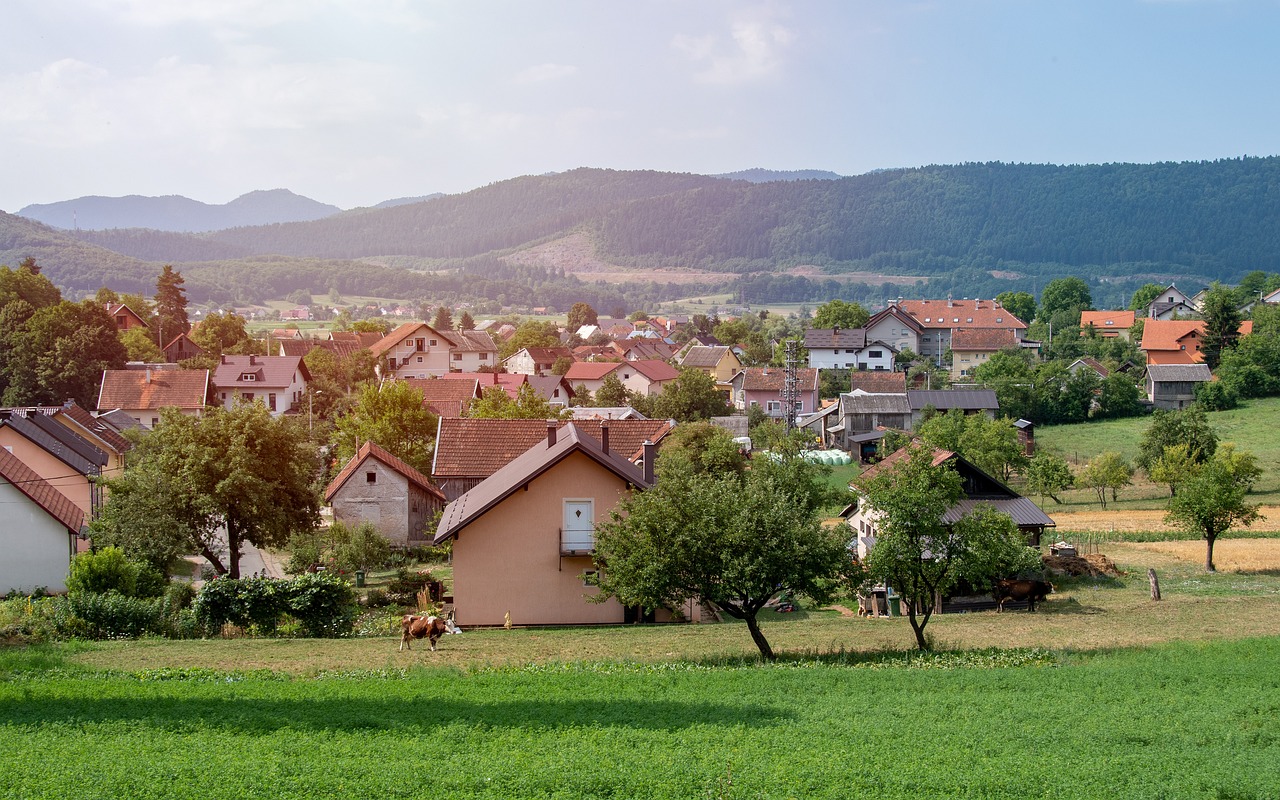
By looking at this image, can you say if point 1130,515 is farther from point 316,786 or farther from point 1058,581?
point 316,786

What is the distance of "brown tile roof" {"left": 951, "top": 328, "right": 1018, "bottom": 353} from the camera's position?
110 m

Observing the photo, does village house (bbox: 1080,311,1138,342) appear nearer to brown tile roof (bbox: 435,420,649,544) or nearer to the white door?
brown tile roof (bbox: 435,420,649,544)

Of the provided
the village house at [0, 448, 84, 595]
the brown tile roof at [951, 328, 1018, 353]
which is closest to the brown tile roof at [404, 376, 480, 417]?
the village house at [0, 448, 84, 595]

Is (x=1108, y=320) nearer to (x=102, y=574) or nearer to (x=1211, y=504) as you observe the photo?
(x=1211, y=504)

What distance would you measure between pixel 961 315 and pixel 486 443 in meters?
106

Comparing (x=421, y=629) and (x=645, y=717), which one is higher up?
(x=645, y=717)

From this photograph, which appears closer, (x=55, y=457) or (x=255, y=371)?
(x=55, y=457)

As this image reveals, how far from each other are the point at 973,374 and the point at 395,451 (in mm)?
61092

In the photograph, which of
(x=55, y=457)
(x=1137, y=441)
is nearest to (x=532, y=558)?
(x=55, y=457)

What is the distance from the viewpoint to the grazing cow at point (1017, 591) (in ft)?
94.5

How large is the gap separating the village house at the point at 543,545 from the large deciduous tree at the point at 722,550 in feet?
15.0

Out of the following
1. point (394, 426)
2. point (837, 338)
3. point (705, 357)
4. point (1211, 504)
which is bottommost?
point (1211, 504)

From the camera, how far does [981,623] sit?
25688 mm

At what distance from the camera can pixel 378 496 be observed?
38.2m
